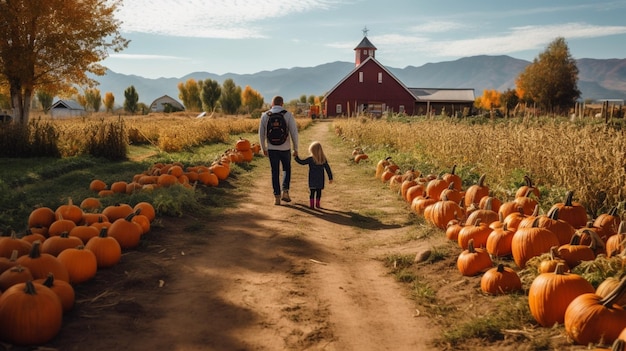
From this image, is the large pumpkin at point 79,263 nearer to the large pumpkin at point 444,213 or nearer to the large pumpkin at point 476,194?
the large pumpkin at point 444,213

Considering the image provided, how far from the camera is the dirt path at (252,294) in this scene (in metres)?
4.03

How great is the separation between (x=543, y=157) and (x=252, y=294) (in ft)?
20.3

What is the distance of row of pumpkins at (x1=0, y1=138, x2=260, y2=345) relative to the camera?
12.2 ft

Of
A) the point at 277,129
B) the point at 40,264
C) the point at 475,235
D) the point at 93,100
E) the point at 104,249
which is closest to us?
the point at 40,264

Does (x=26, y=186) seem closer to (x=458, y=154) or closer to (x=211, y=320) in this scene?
(x=211, y=320)

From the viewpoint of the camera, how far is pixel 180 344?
3.89m

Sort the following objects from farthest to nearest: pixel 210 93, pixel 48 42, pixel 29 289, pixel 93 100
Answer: pixel 93 100
pixel 210 93
pixel 48 42
pixel 29 289

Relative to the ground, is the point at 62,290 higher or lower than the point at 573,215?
lower

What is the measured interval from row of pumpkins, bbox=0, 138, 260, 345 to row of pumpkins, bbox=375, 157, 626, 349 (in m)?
3.77

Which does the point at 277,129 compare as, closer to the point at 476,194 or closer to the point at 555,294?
the point at 476,194

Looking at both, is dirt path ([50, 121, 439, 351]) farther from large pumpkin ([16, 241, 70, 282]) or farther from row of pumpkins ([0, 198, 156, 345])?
large pumpkin ([16, 241, 70, 282])

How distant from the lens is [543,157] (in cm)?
890

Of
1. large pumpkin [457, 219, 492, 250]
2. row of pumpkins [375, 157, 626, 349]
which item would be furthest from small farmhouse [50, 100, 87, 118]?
large pumpkin [457, 219, 492, 250]

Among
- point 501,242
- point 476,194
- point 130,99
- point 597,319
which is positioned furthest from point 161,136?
point 130,99
